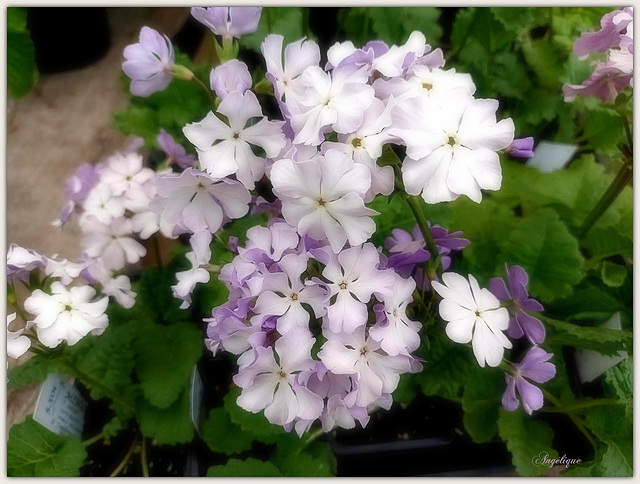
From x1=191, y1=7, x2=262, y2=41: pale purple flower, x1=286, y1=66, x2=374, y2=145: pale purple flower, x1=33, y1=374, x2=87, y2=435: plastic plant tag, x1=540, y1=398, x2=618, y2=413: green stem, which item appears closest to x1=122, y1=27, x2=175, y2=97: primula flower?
x1=191, y1=7, x2=262, y2=41: pale purple flower

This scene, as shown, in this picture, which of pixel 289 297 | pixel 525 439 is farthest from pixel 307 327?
pixel 525 439

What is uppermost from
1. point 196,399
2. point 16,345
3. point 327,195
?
point 327,195

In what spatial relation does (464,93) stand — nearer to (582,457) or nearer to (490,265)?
(490,265)

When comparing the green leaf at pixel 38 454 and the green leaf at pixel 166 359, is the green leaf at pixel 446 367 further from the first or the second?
the green leaf at pixel 38 454

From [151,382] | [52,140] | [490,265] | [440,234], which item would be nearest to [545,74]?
[490,265]

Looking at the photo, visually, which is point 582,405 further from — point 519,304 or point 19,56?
point 19,56
